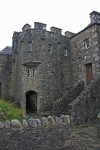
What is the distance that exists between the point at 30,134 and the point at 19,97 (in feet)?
45.4

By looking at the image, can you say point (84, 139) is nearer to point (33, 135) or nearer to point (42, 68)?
point (33, 135)

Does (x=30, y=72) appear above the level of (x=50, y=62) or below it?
below

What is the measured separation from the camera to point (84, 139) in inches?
450

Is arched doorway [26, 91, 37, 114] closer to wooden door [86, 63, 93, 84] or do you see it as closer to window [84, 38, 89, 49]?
wooden door [86, 63, 93, 84]

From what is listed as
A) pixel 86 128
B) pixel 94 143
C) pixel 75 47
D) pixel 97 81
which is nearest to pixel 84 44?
pixel 75 47

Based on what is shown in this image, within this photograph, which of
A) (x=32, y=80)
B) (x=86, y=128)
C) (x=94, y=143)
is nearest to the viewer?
(x=94, y=143)

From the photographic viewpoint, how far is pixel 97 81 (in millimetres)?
18141

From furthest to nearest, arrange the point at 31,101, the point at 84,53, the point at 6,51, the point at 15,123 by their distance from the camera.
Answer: the point at 6,51
the point at 31,101
the point at 84,53
the point at 15,123

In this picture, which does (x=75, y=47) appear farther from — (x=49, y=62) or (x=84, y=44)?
(x=49, y=62)

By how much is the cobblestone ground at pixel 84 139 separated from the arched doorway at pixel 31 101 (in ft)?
25.3

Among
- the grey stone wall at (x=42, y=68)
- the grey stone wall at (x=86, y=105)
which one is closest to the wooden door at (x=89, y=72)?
the grey stone wall at (x=86, y=105)

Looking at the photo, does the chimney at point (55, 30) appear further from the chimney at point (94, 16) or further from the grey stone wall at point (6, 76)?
the grey stone wall at point (6, 76)

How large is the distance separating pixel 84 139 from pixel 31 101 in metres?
11.2

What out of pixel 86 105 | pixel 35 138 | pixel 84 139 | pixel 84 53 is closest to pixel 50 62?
pixel 84 53
